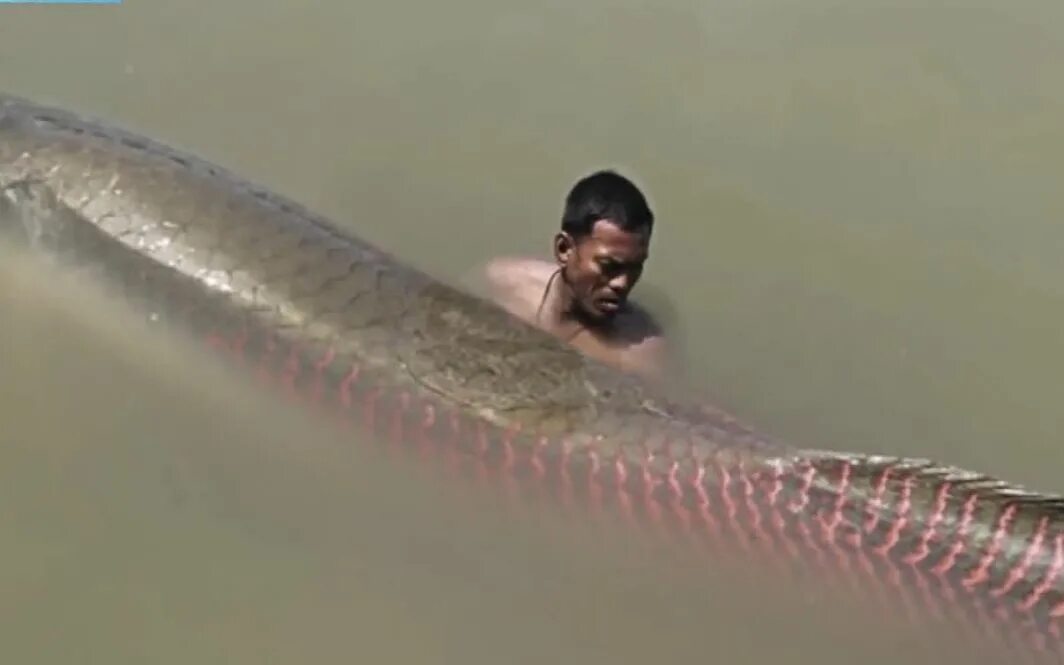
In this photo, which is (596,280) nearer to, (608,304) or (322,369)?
(608,304)

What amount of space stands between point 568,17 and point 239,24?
0.90m

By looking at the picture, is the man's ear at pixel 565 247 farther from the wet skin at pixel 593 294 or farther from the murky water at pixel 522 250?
the murky water at pixel 522 250

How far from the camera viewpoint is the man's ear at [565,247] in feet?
8.88

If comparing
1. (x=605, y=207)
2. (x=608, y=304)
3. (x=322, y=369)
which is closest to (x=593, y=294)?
(x=608, y=304)

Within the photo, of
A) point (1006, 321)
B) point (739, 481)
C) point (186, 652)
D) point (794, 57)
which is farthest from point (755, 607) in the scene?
point (794, 57)

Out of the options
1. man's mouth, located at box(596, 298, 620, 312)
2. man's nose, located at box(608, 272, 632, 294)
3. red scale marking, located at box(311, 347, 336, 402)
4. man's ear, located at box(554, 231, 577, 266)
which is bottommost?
red scale marking, located at box(311, 347, 336, 402)

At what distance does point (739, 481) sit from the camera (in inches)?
92.7

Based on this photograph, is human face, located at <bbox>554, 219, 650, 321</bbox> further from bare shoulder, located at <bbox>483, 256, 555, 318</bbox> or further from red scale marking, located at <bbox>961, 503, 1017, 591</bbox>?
red scale marking, located at <bbox>961, 503, 1017, 591</bbox>

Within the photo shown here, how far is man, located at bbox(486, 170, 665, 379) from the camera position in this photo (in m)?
2.63

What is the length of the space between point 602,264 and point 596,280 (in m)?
0.04

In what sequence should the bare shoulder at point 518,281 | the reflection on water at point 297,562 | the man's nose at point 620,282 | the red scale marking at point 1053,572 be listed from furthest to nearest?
the bare shoulder at point 518,281
the man's nose at point 620,282
the reflection on water at point 297,562
the red scale marking at point 1053,572

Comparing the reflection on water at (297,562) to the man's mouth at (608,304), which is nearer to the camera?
the reflection on water at (297,562)

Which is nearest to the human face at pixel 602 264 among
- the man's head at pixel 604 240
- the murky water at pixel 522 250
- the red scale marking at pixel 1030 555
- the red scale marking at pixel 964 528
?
the man's head at pixel 604 240

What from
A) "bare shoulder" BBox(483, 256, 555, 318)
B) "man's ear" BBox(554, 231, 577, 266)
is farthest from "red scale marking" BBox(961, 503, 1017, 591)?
"bare shoulder" BBox(483, 256, 555, 318)
